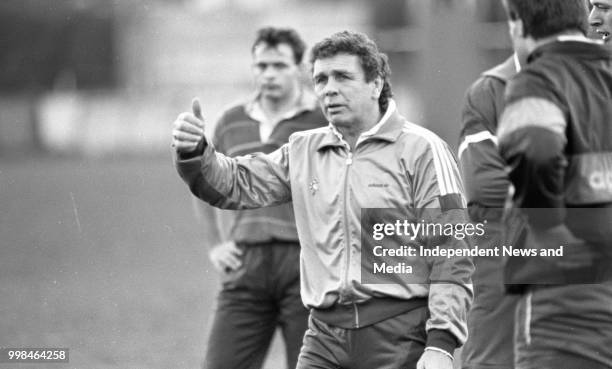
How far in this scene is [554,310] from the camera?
369cm

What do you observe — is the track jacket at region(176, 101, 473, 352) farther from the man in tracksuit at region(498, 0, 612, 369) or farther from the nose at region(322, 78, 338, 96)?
the man in tracksuit at region(498, 0, 612, 369)

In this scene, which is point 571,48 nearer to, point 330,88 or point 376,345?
point 330,88

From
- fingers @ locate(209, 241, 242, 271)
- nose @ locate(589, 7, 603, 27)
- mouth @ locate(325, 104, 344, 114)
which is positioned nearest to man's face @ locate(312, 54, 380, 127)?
mouth @ locate(325, 104, 344, 114)

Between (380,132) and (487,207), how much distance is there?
58cm

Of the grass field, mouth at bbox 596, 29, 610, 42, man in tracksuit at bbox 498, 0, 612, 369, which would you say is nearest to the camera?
man in tracksuit at bbox 498, 0, 612, 369

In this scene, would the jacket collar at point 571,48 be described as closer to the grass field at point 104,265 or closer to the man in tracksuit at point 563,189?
the man in tracksuit at point 563,189

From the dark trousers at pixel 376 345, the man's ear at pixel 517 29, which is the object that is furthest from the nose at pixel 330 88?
the man's ear at pixel 517 29

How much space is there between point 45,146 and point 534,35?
22.5 m

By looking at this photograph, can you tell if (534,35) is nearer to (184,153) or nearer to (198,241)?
(184,153)

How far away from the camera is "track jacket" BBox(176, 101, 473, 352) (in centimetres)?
455

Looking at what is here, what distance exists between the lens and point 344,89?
4773mm

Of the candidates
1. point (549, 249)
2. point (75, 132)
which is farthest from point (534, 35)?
point (75, 132)

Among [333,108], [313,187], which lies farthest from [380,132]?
[313,187]

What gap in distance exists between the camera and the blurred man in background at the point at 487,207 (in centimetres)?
484
